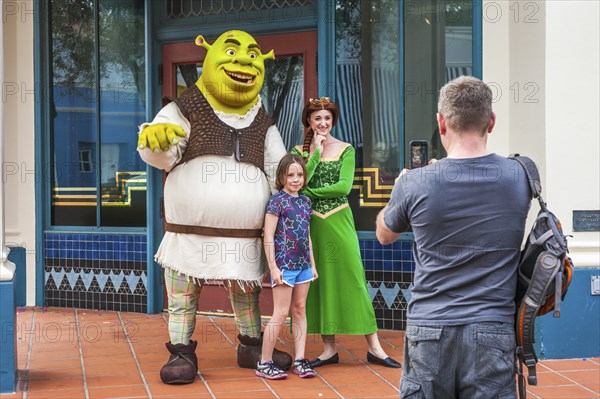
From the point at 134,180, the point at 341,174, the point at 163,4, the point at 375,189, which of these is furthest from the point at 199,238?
the point at 163,4

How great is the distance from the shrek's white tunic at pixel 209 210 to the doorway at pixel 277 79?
1.75 m

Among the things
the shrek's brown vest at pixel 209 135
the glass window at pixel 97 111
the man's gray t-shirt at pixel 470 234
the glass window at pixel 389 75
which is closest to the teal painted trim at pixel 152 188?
the glass window at pixel 97 111

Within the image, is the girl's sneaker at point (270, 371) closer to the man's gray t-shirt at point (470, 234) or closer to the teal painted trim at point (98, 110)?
the man's gray t-shirt at point (470, 234)

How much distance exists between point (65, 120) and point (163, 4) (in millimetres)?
1442

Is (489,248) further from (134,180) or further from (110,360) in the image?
(134,180)

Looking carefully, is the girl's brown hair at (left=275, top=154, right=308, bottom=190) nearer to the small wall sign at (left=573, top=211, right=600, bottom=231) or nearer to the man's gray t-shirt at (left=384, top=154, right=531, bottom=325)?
the small wall sign at (left=573, top=211, right=600, bottom=231)

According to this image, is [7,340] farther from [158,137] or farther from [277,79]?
[277,79]

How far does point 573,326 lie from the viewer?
17.8 ft

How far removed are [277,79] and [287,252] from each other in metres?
2.31

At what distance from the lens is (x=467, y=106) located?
2.69 m

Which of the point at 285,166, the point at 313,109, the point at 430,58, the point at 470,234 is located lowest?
the point at 470,234

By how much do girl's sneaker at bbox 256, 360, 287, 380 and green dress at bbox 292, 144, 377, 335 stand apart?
0.39m

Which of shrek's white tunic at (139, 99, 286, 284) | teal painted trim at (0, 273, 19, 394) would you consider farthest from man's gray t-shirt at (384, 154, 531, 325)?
teal painted trim at (0, 273, 19, 394)

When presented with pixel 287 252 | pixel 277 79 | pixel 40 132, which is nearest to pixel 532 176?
pixel 287 252
